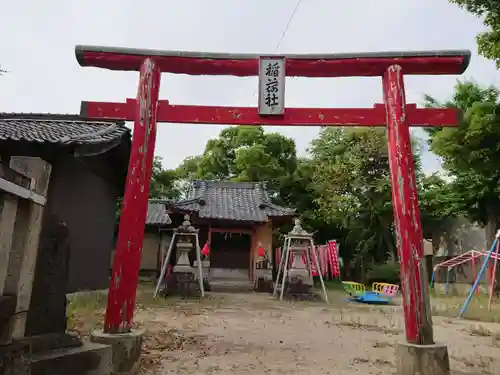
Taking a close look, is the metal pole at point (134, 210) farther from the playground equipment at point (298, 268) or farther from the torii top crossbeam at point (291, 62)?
the playground equipment at point (298, 268)

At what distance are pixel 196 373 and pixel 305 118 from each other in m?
3.76

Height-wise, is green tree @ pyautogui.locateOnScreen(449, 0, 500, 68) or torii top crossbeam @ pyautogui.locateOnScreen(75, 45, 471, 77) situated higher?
green tree @ pyautogui.locateOnScreen(449, 0, 500, 68)

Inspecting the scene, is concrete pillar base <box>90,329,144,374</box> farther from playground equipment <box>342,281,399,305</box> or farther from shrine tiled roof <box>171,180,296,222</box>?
shrine tiled roof <box>171,180,296,222</box>

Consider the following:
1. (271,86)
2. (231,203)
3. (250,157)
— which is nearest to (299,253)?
(231,203)

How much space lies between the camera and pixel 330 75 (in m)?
6.27

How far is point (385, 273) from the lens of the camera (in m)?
21.7

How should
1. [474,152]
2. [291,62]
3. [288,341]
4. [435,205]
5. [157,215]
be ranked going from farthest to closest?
[157,215] < [435,205] < [474,152] < [288,341] < [291,62]

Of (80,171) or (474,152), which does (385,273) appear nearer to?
(474,152)

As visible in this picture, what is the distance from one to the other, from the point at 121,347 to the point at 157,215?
1908cm

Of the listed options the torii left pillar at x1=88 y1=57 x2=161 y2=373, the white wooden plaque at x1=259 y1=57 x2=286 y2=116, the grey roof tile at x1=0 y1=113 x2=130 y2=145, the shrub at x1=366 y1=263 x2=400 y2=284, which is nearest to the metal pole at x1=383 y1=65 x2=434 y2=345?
the white wooden plaque at x1=259 y1=57 x2=286 y2=116

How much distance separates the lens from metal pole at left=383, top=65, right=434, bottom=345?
16.2 feet

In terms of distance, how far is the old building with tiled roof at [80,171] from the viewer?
8055 mm

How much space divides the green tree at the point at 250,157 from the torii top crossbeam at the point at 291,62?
2098 centimetres

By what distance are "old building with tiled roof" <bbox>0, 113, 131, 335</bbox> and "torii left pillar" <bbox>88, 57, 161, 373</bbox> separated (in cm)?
86
